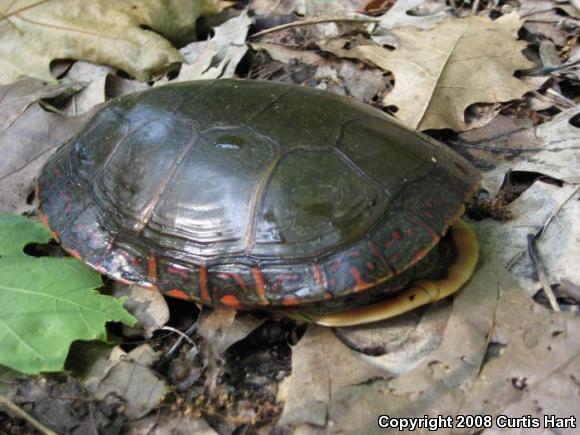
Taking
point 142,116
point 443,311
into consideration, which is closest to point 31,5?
point 142,116

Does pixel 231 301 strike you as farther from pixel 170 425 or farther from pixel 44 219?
pixel 44 219

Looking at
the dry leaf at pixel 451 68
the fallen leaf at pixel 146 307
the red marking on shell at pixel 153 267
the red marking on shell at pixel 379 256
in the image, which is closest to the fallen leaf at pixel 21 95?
the fallen leaf at pixel 146 307

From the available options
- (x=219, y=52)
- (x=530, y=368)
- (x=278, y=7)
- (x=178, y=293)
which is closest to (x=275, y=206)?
(x=178, y=293)

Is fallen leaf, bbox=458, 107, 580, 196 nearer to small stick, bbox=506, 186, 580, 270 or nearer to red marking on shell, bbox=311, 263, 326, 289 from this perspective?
small stick, bbox=506, 186, 580, 270

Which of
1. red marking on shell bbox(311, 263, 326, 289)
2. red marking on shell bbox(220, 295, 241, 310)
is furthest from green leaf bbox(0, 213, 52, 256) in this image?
red marking on shell bbox(311, 263, 326, 289)

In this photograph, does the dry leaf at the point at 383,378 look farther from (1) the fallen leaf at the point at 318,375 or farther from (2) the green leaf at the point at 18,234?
(2) the green leaf at the point at 18,234

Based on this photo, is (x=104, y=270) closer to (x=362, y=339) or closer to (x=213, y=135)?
(x=213, y=135)
